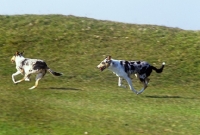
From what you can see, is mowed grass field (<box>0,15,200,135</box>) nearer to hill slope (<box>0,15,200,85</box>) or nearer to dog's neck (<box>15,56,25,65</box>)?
hill slope (<box>0,15,200,85</box>)

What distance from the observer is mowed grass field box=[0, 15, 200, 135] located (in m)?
14.3

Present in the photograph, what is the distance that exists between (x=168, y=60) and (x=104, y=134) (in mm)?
15006

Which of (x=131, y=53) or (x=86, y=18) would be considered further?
(x=86, y=18)

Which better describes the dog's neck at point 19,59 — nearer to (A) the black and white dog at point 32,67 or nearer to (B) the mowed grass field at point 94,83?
(A) the black and white dog at point 32,67

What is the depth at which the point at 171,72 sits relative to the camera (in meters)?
25.5

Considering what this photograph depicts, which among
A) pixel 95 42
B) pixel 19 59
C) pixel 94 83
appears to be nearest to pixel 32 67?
pixel 19 59

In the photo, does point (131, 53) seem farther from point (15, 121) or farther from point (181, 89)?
point (15, 121)

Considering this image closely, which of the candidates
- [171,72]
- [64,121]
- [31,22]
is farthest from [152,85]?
[31,22]

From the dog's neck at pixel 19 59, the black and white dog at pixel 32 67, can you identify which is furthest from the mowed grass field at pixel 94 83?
the dog's neck at pixel 19 59

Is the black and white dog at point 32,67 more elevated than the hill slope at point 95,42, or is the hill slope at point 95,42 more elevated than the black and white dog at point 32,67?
the hill slope at point 95,42

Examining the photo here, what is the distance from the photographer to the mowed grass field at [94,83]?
14344mm

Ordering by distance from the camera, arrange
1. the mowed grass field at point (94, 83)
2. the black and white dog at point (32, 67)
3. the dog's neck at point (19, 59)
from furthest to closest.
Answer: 1. the dog's neck at point (19, 59)
2. the black and white dog at point (32, 67)
3. the mowed grass field at point (94, 83)

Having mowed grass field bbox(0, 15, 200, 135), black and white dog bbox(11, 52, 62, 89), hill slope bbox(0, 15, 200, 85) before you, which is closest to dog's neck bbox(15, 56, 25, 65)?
black and white dog bbox(11, 52, 62, 89)

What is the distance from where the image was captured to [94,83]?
22.6 metres
